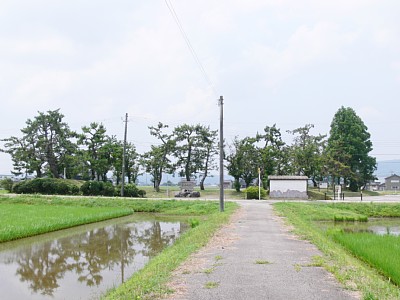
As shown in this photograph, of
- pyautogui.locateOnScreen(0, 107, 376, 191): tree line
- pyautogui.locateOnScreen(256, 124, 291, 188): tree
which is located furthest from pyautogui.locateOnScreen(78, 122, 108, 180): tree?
pyautogui.locateOnScreen(256, 124, 291, 188): tree

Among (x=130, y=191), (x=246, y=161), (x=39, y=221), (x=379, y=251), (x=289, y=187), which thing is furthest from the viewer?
(x=246, y=161)

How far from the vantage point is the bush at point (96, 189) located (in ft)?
107

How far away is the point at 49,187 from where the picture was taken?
33.0 m

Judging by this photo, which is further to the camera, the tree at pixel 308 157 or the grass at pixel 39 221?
the tree at pixel 308 157

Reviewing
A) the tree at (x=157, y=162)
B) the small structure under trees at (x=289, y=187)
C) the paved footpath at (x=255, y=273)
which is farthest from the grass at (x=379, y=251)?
the tree at (x=157, y=162)

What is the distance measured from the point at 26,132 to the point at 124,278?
37.2m

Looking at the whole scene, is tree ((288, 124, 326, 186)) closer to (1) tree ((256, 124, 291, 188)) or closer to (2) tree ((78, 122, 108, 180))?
(1) tree ((256, 124, 291, 188))

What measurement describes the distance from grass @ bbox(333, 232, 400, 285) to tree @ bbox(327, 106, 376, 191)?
110 ft

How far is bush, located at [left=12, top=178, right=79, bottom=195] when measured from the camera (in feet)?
108

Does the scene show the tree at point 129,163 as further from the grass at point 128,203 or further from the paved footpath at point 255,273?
the paved footpath at point 255,273

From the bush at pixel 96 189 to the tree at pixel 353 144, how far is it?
78.5ft

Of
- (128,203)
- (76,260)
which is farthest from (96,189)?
(76,260)

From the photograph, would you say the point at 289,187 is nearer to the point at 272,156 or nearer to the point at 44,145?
the point at 272,156

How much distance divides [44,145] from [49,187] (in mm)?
9190
